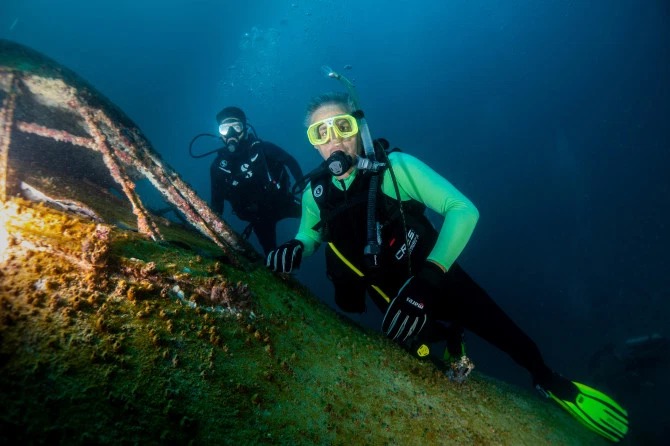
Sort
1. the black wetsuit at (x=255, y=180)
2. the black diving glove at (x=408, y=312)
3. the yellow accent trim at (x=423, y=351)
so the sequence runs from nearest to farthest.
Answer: the black diving glove at (x=408, y=312), the yellow accent trim at (x=423, y=351), the black wetsuit at (x=255, y=180)

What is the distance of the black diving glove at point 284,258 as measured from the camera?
3.21 metres

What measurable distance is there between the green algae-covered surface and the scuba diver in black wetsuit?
5.12 metres

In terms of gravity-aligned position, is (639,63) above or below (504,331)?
above

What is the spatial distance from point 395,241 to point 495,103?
87.9 m

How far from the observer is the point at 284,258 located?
3250 millimetres

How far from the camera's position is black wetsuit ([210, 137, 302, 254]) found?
7.57 m

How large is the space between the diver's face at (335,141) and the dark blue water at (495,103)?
15.3 metres

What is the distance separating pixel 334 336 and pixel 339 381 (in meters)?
0.52

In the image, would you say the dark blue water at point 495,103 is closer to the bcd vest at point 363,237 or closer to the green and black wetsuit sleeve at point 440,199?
the bcd vest at point 363,237

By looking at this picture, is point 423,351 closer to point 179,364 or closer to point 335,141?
point 179,364

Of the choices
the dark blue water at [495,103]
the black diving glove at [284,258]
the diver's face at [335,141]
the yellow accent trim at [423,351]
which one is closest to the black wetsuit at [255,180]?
the diver's face at [335,141]

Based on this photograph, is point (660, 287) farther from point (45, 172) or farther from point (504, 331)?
Result: point (45, 172)

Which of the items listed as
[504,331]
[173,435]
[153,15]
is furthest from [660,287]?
[153,15]

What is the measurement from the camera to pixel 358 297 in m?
3.97
